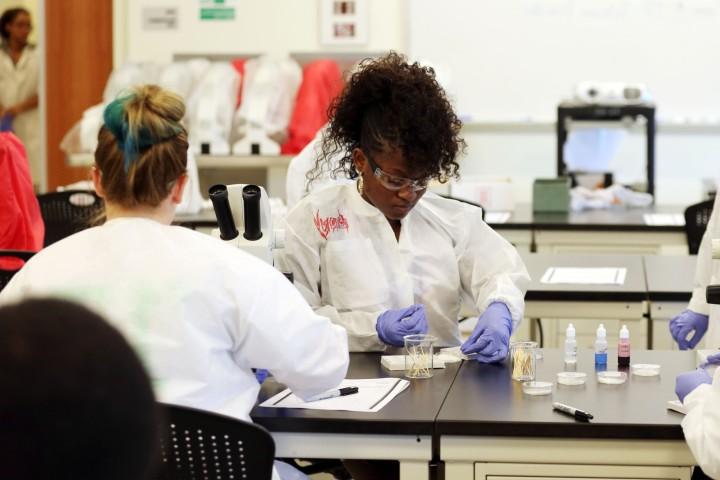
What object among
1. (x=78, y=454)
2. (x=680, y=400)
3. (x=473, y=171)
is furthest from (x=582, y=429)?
(x=473, y=171)

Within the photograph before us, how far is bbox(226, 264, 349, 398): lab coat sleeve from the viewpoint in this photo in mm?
1771

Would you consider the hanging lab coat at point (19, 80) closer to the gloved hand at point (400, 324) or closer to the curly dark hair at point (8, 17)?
the curly dark hair at point (8, 17)

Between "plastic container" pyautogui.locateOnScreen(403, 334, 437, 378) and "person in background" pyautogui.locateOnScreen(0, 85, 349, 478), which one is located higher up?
"person in background" pyautogui.locateOnScreen(0, 85, 349, 478)

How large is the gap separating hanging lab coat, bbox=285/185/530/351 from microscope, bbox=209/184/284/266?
39 cm

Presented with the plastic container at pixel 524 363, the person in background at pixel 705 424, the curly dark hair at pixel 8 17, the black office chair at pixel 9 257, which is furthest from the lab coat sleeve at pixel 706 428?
the curly dark hair at pixel 8 17

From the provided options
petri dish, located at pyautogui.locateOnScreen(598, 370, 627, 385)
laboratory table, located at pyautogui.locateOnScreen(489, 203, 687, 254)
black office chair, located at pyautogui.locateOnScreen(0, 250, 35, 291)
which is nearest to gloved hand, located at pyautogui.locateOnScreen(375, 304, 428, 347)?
petri dish, located at pyautogui.locateOnScreen(598, 370, 627, 385)

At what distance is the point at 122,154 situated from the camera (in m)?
1.77

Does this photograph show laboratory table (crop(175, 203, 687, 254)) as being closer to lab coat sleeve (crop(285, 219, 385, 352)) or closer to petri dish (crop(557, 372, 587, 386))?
lab coat sleeve (crop(285, 219, 385, 352))

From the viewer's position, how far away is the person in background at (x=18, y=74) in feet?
23.5

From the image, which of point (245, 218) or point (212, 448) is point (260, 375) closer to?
point (245, 218)

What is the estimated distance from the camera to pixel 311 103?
579cm

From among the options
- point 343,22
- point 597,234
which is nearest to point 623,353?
point 597,234

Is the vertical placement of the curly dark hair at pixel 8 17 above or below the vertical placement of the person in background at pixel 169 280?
above

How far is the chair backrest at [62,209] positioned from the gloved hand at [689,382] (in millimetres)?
2839
